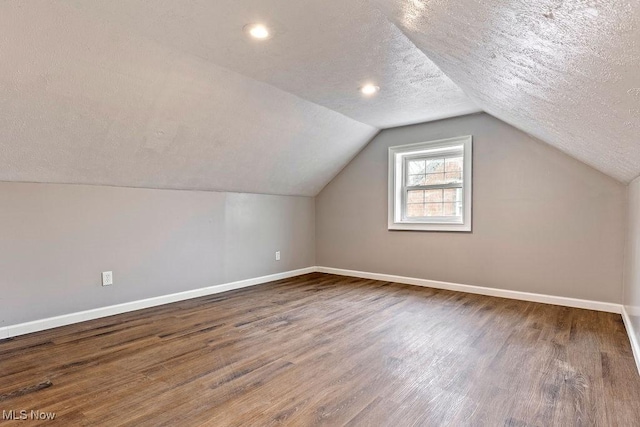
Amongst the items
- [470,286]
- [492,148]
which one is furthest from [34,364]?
[492,148]

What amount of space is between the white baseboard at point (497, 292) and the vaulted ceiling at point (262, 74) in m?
1.59

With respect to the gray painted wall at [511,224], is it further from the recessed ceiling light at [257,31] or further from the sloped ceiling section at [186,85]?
the recessed ceiling light at [257,31]

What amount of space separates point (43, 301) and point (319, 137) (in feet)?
10.3

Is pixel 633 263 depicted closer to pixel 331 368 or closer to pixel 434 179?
pixel 434 179

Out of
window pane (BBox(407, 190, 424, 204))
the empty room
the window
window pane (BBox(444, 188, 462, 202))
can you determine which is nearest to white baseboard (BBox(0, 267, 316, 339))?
the empty room

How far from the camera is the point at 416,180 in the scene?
4703 millimetres

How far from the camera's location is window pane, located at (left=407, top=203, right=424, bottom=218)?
466 centimetres

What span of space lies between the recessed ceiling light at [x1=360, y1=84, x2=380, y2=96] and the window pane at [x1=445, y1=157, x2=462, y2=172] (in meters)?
1.69

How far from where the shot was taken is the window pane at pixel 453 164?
4352 millimetres

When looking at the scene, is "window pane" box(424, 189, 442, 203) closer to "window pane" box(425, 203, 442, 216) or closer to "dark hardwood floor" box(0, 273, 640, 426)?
"window pane" box(425, 203, 442, 216)

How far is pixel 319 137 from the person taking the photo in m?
4.20

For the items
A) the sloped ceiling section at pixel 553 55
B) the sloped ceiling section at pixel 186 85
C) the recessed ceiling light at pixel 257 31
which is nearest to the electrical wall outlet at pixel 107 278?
the sloped ceiling section at pixel 186 85

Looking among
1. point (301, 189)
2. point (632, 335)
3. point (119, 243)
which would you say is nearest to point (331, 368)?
point (632, 335)

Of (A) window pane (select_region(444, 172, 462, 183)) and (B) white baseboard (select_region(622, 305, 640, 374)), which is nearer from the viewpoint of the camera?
(B) white baseboard (select_region(622, 305, 640, 374))
